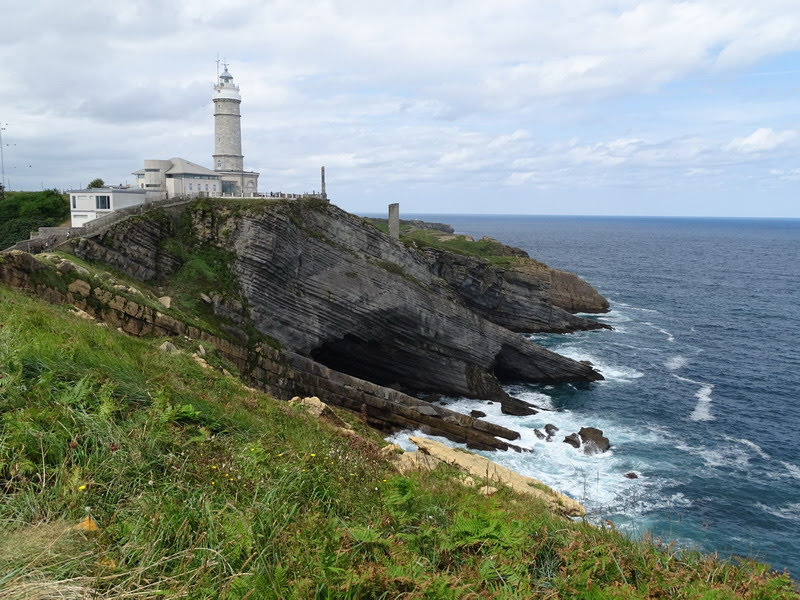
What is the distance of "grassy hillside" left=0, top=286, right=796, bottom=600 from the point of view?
534 centimetres

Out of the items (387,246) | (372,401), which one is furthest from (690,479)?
(387,246)

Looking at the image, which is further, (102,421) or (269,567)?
(102,421)

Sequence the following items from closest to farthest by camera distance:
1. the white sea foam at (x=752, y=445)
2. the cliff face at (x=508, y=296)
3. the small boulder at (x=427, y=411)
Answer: the white sea foam at (x=752, y=445) < the small boulder at (x=427, y=411) < the cliff face at (x=508, y=296)

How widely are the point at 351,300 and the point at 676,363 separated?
97.0 ft

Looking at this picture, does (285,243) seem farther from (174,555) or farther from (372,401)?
(174,555)

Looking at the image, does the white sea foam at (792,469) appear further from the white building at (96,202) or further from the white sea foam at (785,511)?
the white building at (96,202)

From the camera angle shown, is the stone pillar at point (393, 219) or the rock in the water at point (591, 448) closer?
the rock in the water at point (591, 448)

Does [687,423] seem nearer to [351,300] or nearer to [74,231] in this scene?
[351,300]

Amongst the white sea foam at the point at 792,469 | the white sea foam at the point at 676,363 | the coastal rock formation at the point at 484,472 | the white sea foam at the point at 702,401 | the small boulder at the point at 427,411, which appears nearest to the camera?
the coastal rock formation at the point at 484,472

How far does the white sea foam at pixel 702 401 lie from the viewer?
3647 cm

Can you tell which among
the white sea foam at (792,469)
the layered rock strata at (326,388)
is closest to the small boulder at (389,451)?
A: the layered rock strata at (326,388)

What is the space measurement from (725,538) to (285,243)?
28.3m

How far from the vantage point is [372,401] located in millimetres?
33000

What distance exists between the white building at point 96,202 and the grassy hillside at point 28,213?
5.64 meters
